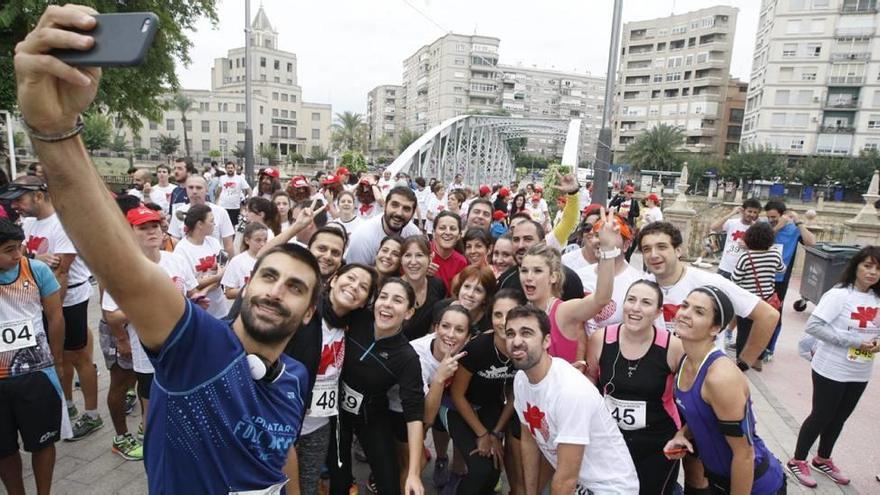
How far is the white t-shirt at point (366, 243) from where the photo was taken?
455 cm

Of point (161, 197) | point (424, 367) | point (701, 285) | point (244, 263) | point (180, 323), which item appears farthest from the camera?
point (161, 197)

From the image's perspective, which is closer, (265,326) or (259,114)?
(265,326)

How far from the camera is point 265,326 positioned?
137 centimetres

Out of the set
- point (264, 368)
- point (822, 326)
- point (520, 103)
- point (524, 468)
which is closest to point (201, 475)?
point (264, 368)

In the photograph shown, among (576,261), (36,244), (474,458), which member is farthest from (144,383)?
(576,261)

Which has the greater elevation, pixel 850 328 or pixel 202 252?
pixel 202 252

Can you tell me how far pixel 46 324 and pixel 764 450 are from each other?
445cm

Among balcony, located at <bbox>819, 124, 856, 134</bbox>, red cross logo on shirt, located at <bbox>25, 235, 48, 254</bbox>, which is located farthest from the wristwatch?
balcony, located at <bbox>819, 124, 856, 134</bbox>

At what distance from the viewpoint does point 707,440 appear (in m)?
2.45

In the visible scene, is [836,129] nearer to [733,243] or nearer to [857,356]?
[733,243]

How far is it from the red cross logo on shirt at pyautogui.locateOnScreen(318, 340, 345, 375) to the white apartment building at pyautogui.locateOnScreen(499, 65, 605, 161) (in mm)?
94931

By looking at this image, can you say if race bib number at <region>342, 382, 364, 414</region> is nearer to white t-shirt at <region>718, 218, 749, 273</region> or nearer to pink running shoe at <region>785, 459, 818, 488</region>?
pink running shoe at <region>785, 459, 818, 488</region>

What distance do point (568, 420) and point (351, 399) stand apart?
132 cm

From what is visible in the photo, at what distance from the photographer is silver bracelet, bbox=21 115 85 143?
83cm
